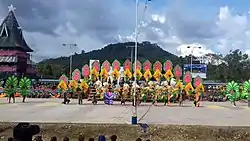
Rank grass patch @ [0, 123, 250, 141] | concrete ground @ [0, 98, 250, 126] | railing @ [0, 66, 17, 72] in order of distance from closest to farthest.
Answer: grass patch @ [0, 123, 250, 141]
concrete ground @ [0, 98, 250, 126]
railing @ [0, 66, 17, 72]

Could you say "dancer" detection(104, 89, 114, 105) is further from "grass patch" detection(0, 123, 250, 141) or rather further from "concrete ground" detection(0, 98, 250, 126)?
"grass patch" detection(0, 123, 250, 141)

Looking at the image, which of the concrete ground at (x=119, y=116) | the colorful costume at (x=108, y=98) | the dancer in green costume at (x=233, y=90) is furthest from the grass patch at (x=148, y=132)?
the dancer in green costume at (x=233, y=90)

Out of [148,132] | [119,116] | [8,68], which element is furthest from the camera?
[8,68]

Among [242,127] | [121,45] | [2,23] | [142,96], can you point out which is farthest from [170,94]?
[121,45]

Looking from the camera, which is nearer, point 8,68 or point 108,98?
point 108,98

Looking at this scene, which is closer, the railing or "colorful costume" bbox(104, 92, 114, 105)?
"colorful costume" bbox(104, 92, 114, 105)

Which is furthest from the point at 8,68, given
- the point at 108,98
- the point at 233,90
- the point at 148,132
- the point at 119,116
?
the point at 148,132

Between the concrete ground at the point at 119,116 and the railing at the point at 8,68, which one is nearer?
the concrete ground at the point at 119,116

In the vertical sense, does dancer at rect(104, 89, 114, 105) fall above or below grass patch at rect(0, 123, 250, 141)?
above

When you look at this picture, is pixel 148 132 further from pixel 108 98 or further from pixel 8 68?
pixel 8 68

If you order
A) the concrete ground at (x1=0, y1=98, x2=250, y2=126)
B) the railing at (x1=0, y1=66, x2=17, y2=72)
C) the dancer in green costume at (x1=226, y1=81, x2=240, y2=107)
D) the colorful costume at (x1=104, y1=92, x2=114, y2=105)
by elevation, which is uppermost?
the railing at (x1=0, y1=66, x2=17, y2=72)

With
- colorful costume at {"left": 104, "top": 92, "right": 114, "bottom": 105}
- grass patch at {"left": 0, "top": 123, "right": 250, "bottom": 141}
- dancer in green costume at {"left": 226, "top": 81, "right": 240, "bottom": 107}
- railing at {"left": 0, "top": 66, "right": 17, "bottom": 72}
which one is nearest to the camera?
grass patch at {"left": 0, "top": 123, "right": 250, "bottom": 141}

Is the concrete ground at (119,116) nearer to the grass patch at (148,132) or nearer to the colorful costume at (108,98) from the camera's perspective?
the grass patch at (148,132)

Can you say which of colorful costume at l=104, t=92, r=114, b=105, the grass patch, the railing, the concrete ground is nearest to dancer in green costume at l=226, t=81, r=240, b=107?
the concrete ground
